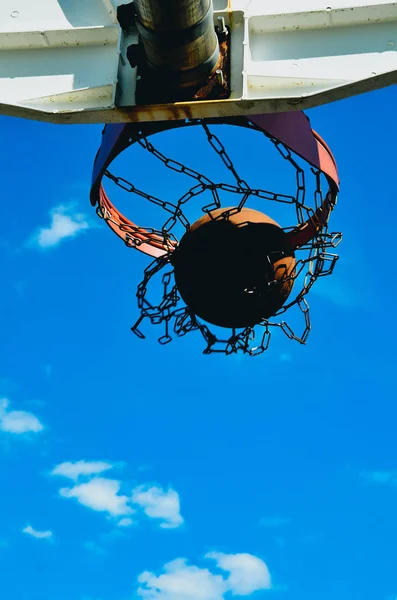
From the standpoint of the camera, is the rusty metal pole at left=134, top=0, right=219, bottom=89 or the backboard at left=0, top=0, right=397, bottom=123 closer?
the rusty metal pole at left=134, top=0, right=219, bottom=89

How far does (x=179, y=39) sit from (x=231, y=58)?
0.68 m

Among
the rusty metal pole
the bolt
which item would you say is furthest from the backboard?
the rusty metal pole

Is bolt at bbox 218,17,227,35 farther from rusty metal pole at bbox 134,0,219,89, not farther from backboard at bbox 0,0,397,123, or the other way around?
rusty metal pole at bbox 134,0,219,89

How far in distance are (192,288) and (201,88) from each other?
221 cm

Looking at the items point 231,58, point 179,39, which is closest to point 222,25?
point 231,58

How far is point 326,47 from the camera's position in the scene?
20.1 feet

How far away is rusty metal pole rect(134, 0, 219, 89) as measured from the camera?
5469mm

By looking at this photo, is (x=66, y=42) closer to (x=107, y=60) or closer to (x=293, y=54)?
(x=107, y=60)

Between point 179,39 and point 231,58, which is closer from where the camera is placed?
point 179,39

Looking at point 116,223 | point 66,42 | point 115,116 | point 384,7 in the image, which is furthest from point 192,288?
Result: point 384,7

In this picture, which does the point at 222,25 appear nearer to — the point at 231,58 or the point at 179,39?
the point at 231,58

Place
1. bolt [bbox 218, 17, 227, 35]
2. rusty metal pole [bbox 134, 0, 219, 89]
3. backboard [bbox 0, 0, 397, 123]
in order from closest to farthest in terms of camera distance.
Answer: rusty metal pole [bbox 134, 0, 219, 89] < backboard [bbox 0, 0, 397, 123] < bolt [bbox 218, 17, 227, 35]

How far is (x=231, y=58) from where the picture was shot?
20.6ft

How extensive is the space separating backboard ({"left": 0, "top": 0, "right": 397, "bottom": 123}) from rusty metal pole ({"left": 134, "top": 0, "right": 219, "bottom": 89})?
0.76ft
